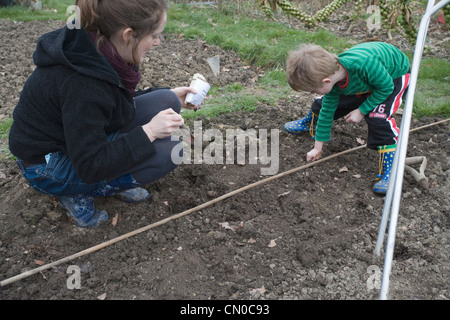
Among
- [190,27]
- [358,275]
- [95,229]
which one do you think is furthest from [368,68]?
[190,27]

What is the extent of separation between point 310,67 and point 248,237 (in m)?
1.18

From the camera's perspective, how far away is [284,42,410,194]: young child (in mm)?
2783

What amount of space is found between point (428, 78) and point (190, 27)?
370 centimetres

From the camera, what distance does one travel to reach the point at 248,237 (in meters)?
2.57

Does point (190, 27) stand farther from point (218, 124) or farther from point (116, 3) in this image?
point (116, 3)

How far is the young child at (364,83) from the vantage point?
2.78 metres

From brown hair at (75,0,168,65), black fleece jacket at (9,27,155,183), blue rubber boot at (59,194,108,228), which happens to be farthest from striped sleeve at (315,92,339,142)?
blue rubber boot at (59,194,108,228)

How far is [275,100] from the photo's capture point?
13.9 feet

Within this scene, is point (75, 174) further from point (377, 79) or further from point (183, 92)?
point (377, 79)

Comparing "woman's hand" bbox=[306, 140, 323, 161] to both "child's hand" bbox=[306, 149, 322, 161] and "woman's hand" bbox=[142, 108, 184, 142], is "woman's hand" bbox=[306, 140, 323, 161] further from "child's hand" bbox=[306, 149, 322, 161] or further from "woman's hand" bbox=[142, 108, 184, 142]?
"woman's hand" bbox=[142, 108, 184, 142]

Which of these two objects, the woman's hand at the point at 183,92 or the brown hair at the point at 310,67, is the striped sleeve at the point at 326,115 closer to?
the brown hair at the point at 310,67

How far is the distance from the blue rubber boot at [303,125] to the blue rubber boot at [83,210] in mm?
1785

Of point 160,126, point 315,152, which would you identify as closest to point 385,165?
point 315,152

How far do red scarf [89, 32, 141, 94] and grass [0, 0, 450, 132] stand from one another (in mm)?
1628
